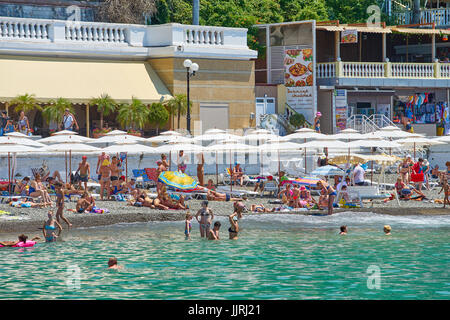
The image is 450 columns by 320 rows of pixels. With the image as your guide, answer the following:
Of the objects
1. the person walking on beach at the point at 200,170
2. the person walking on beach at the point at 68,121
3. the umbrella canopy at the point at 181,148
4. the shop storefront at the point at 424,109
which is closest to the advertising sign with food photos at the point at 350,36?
the shop storefront at the point at 424,109

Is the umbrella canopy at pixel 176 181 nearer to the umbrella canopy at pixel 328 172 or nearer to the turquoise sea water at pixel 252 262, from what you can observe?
the turquoise sea water at pixel 252 262

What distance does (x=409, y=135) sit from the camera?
35.4m

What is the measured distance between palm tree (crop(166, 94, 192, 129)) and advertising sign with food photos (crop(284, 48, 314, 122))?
7.85m

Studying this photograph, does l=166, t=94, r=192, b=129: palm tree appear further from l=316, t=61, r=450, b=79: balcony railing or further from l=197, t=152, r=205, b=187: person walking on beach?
l=316, t=61, r=450, b=79: balcony railing

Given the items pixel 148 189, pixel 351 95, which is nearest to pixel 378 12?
pixel 351 95

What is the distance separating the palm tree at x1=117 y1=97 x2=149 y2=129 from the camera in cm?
3691

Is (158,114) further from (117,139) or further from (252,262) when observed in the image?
(252,262)

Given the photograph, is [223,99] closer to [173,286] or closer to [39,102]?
[39,102]

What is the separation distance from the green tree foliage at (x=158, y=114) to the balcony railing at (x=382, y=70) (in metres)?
10.1

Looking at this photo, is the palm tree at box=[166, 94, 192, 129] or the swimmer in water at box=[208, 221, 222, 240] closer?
the swimmer in water at box=[208, 221, 222, 240]

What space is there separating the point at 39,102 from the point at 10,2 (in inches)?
246

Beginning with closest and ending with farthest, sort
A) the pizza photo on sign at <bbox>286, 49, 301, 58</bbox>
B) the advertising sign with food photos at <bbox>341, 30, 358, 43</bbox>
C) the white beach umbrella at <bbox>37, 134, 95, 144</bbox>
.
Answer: the white beach umbrella at <bbox>37, 134, 95, 144</bbox> < the advertising sign with food photos at <bbox>341, 30, 358, 43</bbox> < the pizza photo on sign at <bbox>286, 49, 301, 58</bbox>

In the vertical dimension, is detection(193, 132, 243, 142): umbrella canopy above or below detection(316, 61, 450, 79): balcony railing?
below

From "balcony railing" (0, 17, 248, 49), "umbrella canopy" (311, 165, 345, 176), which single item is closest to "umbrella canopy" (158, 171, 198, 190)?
"umbrella canopy" (311, 165, 345, 176)
